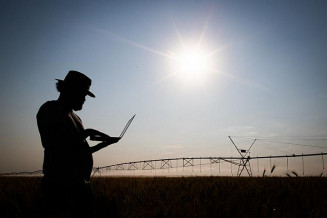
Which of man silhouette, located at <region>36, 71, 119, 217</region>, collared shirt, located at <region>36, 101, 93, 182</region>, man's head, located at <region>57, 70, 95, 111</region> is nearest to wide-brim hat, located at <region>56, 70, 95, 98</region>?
man's head, located at <region>57, 70, 95, 111</region>

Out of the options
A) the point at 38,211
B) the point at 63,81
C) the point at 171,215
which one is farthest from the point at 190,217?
the point at 63,81

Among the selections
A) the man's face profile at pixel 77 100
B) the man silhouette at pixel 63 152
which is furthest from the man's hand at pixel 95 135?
the man's face profile at pixel 77 100

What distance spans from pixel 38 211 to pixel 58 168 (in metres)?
1.05

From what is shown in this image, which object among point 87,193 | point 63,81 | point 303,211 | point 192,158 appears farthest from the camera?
point 192,158

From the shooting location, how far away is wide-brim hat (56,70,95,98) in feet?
13.1

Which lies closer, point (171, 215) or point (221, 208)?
point (171, 215)

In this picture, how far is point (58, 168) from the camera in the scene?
3.47m

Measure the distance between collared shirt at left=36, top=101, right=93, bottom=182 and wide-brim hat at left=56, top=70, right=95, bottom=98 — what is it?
22.1 inches

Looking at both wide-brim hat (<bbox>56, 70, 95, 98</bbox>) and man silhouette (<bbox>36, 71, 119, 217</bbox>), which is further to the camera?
wide-brim hat (<bbox>56, 70, 95, 98</bbox>)

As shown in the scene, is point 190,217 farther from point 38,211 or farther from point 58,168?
point 58,168

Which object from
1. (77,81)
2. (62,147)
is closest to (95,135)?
(62,147)

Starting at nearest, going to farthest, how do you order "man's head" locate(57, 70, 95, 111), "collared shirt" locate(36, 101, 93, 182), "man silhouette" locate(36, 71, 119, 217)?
"man silhouette" locate(36, 71, 119, 217) → "collared shirt" locate(36, 101, 93, 182) → "man's head" locate(57, 70, 95, 111)

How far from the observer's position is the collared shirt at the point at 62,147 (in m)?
3.49

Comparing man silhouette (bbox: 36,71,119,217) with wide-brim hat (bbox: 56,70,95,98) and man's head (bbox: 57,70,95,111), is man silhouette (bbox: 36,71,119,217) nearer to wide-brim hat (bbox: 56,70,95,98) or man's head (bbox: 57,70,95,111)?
man's head (bbox: 57,70,95,111)
